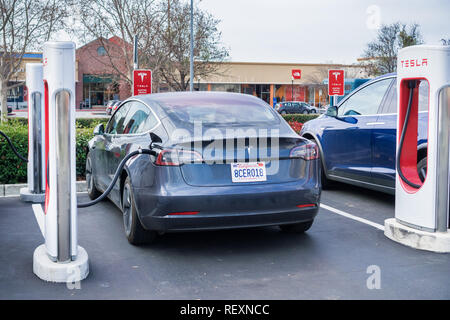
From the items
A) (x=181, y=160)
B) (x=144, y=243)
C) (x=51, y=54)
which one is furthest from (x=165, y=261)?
(x=51, y=54)

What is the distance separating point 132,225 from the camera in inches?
204

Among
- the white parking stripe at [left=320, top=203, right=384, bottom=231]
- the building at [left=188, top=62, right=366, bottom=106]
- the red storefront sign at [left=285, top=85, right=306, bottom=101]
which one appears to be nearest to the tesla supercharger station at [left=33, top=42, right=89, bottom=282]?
the white parking stripe at [left=320, top=203, right=384, bottom=231]

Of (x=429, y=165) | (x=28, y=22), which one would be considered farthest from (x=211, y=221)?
(x=28, y=22)

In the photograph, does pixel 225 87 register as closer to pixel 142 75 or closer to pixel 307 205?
pixel 142 75

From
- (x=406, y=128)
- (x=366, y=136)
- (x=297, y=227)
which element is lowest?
(x=297, y=227)

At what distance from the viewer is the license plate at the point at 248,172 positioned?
4.78 meters

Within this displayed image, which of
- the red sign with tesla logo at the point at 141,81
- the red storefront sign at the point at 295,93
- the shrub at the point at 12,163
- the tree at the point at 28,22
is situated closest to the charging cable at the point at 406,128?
the shrub at the point at 12,163

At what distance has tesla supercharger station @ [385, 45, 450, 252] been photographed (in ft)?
16.9

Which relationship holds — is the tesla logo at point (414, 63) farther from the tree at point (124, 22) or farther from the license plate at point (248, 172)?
the tree at point (124, 22)

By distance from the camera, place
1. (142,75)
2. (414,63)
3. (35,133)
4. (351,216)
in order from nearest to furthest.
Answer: (414,63) < (351,216) < (35,133) < (142,75)

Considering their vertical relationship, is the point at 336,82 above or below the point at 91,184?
above

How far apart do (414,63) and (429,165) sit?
99cm

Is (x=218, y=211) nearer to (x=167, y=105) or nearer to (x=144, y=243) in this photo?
(x=144, y=243)
